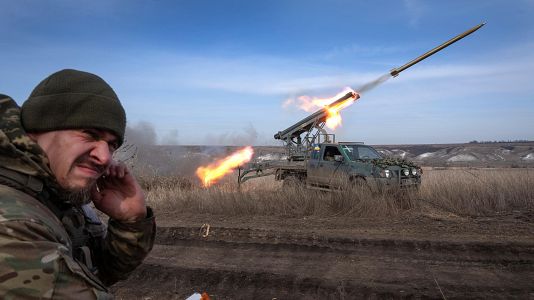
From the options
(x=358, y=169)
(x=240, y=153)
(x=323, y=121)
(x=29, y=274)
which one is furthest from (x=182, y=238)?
(x=240, y=153)

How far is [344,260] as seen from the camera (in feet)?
20.6

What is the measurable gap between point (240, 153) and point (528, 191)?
539 inches

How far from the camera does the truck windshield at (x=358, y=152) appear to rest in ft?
41.6

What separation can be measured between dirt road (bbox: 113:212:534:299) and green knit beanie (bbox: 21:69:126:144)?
14.1 ft

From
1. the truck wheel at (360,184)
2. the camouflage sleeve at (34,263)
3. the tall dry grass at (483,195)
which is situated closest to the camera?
the camouflage sleeve at (34,263)

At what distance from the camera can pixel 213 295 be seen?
519cm

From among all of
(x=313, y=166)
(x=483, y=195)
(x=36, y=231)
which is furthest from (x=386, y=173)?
(x=36, y=231)

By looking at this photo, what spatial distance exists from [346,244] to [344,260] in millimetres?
775

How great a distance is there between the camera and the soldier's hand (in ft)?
4.77

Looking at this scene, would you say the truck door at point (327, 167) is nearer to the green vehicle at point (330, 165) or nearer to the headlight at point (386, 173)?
the green vehicle at point (330, 165)

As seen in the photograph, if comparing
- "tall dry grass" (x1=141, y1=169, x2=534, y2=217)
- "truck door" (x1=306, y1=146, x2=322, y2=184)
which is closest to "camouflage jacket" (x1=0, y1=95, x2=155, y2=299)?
"tall dry grass" (x1=141, y1=169, x2=534, y2=217)

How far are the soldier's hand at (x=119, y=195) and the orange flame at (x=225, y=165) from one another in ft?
60.1

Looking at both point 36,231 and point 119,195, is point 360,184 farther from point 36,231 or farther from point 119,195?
point 36,231

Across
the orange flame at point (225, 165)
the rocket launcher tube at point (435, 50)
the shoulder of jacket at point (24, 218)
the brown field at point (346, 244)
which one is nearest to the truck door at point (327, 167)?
the brown field at point (346, 244)
